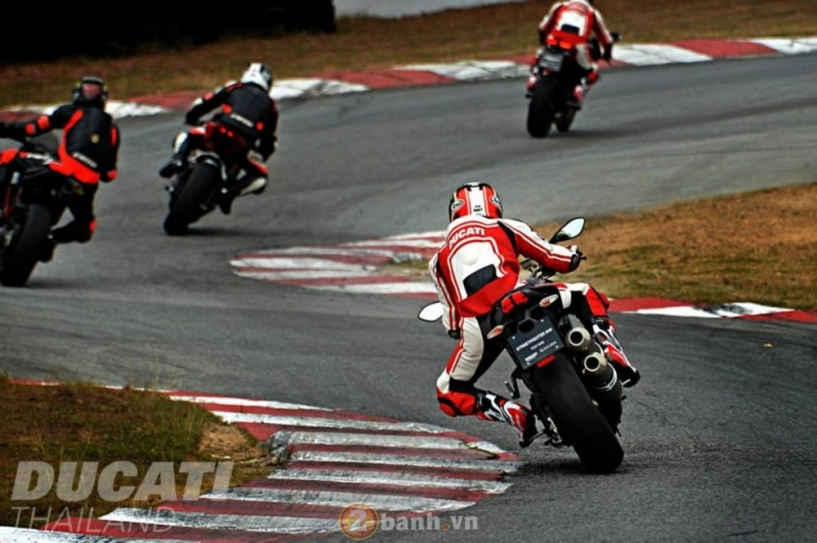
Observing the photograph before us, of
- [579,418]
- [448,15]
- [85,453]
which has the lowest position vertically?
[448,15]

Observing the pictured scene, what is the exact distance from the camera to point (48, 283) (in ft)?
42.4

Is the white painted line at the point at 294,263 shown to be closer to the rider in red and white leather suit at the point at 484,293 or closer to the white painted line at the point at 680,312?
the white painted line at the point at 680,312

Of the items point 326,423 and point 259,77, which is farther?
point 259,77

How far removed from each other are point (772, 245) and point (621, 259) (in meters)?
1.22

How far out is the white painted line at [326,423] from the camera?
8211 mm

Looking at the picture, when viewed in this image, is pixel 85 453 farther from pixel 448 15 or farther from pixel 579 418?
pixel 448 15

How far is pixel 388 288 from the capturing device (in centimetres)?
1248

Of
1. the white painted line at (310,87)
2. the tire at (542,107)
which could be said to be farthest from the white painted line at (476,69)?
the tire at (542,107)

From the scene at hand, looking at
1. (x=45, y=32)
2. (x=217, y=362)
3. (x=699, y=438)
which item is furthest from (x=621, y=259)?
(x=45, y=32)

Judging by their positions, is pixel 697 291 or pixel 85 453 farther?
pixel 697 291

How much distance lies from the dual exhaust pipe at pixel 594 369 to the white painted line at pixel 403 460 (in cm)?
56

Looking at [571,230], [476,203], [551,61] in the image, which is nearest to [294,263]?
[551,61]

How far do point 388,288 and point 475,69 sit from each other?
9.49m

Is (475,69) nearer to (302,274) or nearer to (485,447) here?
(302,274)
